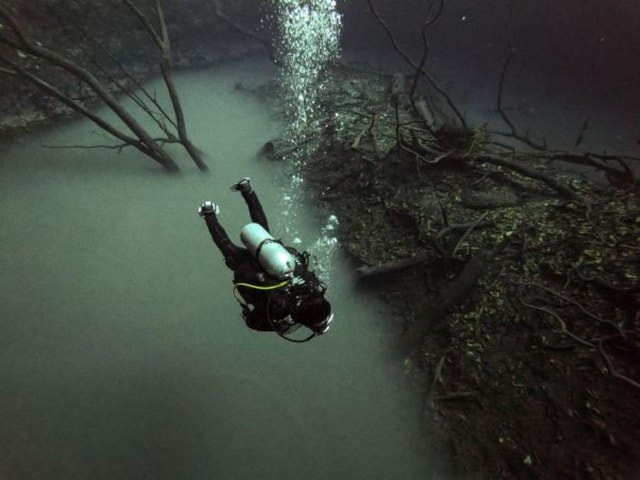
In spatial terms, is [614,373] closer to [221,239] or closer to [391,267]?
[391,267]

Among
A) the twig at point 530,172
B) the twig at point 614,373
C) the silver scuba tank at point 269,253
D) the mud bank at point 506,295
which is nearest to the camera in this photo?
the silver scuba tank at point 269,253

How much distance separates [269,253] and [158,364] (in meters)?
2.65

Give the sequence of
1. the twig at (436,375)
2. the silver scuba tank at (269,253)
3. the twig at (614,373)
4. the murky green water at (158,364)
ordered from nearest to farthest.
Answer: the silver scuba tank at (269,253) < the twig at (614,373) < the murky green water at (158,364) < the twig at (436,375)

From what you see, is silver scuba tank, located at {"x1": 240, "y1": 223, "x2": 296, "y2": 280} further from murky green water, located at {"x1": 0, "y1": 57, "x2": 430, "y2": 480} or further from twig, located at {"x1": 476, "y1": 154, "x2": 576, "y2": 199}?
twig, located at {"x1": 476, "y1": 154, "x2": 576, "y2": 199}

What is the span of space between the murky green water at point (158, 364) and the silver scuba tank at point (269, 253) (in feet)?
6.90

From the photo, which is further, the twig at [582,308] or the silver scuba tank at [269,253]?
the twig at [582,308]

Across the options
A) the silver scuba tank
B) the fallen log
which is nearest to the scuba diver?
the silver scuba tank

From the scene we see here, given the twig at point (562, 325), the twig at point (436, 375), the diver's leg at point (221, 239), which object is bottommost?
the twig at point (562, 325)

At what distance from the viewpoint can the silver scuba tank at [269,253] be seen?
10.8 feet

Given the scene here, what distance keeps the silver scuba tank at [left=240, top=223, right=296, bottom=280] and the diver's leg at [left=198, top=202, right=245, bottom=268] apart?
1.23ft

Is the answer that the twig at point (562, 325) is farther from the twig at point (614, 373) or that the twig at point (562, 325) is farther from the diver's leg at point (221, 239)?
the diver's leg at point (221, 239)

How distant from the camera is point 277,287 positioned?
322cm

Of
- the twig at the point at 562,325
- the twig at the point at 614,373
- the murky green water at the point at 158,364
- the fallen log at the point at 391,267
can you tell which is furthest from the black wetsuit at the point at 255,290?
the twig at the point at 614,373

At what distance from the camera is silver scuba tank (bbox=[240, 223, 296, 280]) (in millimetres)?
3289
